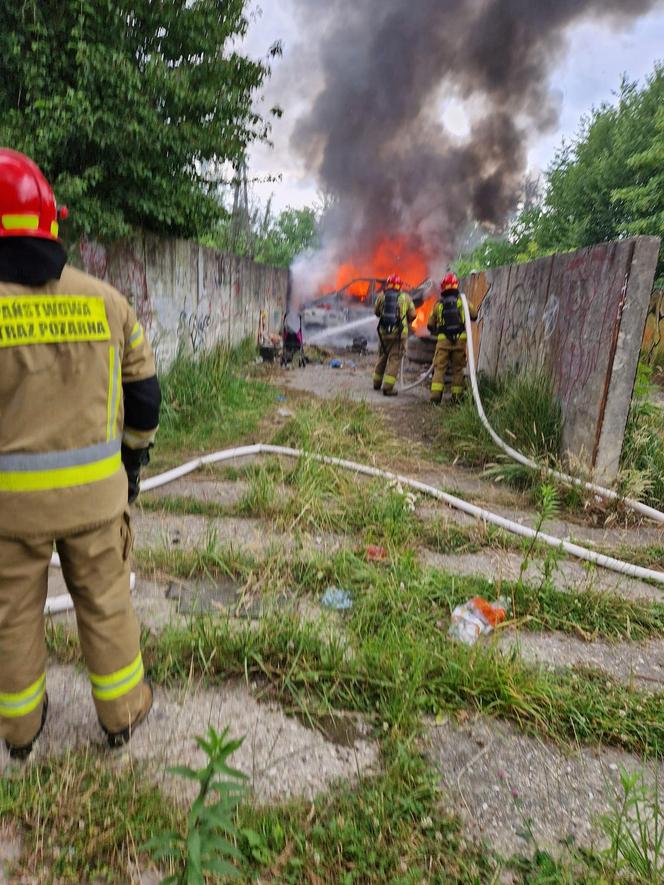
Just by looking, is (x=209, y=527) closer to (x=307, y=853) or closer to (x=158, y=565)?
(x=158, y=565)

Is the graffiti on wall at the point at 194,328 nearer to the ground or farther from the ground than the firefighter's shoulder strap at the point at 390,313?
nearer to the ground

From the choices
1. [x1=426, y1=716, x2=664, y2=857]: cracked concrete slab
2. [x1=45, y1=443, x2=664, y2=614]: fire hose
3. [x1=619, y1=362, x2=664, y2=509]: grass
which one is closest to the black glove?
[x1=45, y1=443, x2=664, y2=614]: fire hose

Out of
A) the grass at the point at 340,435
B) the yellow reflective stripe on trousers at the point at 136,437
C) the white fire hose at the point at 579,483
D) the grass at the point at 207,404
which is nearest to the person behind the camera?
the yellow reflective stripe on trousers at the point at 136,437

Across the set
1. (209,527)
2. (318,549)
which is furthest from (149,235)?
(318,549)

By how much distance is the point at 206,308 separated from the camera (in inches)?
330

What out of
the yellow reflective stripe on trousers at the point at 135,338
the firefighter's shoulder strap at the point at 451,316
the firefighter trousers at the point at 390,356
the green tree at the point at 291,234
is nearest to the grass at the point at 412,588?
the yellow reflective stripe on trousers at the point at 135,338

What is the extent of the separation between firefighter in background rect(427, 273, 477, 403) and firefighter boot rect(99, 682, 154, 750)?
6299 mm

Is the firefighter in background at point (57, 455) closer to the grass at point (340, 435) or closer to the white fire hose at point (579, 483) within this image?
the grass at point (340, 435)

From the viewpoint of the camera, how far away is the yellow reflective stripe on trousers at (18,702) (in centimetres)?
170

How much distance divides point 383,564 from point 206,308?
642 centimetres

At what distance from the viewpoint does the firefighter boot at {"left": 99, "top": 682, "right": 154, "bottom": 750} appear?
1.82 m

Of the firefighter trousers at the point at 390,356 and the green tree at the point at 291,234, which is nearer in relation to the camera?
the firefighter trousers at the point at 390,356

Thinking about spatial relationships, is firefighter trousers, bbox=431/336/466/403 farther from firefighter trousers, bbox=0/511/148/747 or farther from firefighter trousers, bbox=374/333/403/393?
firefighter trousers, bbox=0/511/148/747

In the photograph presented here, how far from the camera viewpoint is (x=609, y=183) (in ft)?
56.5
